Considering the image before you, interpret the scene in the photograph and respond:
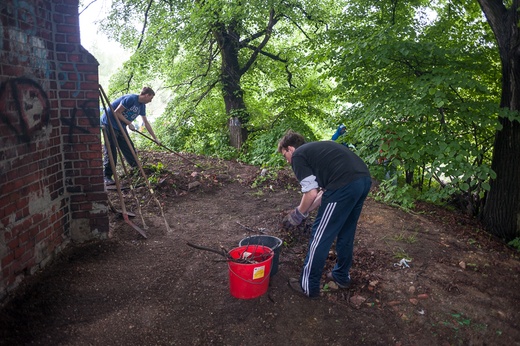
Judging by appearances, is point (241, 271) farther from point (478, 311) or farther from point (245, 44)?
point (245, 44)

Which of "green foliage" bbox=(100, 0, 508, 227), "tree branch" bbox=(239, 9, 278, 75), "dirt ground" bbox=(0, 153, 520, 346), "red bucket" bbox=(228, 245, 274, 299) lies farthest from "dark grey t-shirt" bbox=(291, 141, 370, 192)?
"tree branch" bbox=(239, 9, 278, 75)

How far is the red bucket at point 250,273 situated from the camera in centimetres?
325

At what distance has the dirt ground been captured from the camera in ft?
9.82

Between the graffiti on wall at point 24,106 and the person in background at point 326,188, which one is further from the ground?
the graffiti on wall at point 24,106

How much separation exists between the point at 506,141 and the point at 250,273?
15.9ft

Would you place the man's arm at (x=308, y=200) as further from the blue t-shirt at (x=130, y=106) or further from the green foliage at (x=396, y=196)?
the blue t-shirt at (x=130, y=106)

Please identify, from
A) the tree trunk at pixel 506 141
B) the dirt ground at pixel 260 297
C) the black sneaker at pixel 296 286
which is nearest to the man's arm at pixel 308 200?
the black sneaker at pixel 296 286

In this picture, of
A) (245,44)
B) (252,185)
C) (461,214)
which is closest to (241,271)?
(252,185)

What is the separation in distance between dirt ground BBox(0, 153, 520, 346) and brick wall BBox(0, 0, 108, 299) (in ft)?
1.05

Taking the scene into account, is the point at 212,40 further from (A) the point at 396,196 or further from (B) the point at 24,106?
(B) the point at 24,106

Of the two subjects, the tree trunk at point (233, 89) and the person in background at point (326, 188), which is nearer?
the person in background at point (326, 188)

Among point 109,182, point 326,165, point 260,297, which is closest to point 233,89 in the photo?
point 109,182

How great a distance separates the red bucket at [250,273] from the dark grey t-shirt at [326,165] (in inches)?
29.4

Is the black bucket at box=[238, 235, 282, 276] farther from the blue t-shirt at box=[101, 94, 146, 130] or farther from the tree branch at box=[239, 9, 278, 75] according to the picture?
the tree branch at box=[239, 9, 278, 75]
